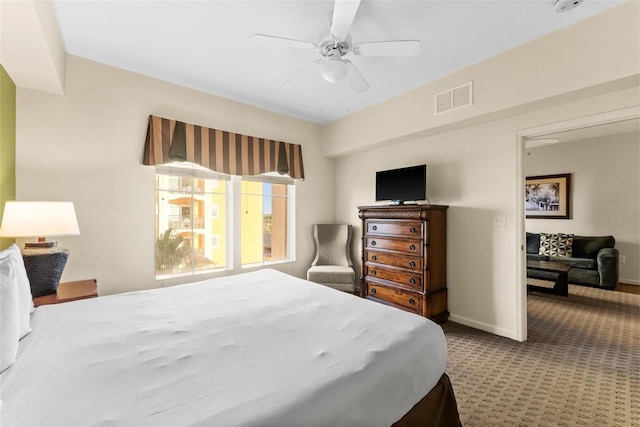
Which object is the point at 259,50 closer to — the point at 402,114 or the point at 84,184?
the point at 402,114

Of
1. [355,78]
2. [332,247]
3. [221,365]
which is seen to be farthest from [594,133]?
[221,365]

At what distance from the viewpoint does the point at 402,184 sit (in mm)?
3709

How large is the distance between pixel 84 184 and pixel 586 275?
7.48m

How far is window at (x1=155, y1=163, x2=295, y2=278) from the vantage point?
11.5 ft

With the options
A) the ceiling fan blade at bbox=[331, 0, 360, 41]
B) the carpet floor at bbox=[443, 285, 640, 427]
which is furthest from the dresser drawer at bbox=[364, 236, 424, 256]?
the ceiling fan blade at bbox=[331, 0, 360, 41]

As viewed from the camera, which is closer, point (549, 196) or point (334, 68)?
point (334, 68)

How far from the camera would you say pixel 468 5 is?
2.08m

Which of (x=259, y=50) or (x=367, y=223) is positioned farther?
(x=367, y=223)

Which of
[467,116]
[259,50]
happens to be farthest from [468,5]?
[259,50]

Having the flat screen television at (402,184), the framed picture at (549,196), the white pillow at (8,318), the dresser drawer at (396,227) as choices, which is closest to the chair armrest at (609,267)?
the framed picture at (549,196)

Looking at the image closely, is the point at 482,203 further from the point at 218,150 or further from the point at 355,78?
the point at 218,150

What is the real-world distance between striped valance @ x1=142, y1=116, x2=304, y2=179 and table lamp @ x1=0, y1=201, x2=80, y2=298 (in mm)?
1102

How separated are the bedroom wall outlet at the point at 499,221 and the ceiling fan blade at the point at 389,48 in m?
2.01

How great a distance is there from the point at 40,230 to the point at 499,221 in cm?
418
